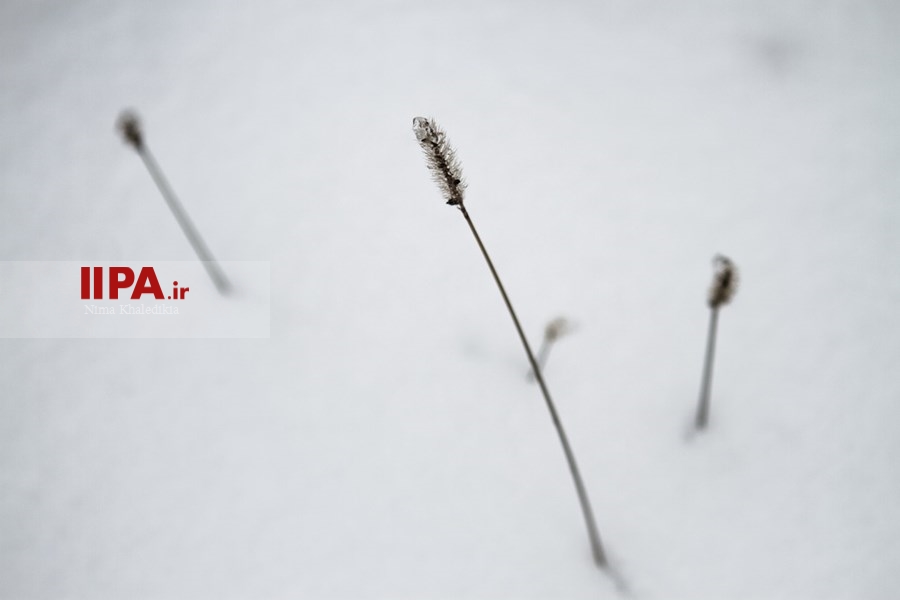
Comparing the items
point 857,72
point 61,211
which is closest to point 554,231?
point 857,72

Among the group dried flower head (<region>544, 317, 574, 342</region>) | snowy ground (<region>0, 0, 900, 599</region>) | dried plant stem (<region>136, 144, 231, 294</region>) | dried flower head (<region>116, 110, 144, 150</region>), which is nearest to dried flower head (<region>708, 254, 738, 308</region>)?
dried flower head (<region>544, 317, 574, 342</region>)

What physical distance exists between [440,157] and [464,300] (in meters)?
1.37

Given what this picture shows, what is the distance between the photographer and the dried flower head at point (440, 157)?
0.76 metres

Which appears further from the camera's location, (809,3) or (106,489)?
(809,3)

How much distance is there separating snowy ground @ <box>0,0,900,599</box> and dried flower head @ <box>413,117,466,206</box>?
48.5 inches

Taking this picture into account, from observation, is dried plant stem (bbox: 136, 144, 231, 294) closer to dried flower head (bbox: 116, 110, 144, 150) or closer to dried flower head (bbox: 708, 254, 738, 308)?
dried flower head (bbox: 116, 110, 144, 150)

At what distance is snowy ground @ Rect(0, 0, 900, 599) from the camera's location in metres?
1.71

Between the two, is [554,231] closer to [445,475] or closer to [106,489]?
[445,475]

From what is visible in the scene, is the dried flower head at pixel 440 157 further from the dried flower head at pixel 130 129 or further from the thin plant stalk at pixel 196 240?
the thin plant stalk at pixel 196 240

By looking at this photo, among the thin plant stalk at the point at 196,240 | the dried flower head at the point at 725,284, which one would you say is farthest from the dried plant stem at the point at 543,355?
the thin plant stalk at the point at 196,240

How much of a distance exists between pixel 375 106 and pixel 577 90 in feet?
2.86

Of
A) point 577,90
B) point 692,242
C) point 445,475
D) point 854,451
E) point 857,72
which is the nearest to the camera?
point 854,451

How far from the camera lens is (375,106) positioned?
2547 millimetres

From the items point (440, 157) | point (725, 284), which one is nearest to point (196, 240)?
point (440, 157)
